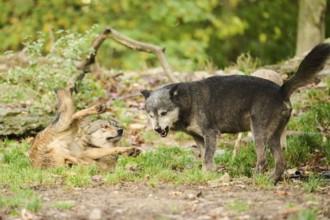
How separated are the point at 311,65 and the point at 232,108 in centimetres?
135

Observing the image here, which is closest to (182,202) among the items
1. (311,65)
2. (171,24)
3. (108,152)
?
(108,152)

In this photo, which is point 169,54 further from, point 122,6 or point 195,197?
point 195,197

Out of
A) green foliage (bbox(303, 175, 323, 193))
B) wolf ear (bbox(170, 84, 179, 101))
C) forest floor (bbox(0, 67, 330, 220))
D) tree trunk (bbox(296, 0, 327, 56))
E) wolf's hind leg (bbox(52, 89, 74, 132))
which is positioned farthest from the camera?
tree trunk (bbox(296, 0, 327, 56))

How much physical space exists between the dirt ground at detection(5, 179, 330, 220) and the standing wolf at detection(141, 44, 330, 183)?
74 cm

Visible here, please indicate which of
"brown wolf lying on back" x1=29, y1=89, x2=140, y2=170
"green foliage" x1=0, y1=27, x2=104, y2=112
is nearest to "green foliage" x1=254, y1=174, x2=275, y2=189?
"brown wolf lying on back" x1=29, y1=89, x2=140, y2=170

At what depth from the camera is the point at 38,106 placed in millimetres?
12453

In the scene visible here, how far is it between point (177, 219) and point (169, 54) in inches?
657

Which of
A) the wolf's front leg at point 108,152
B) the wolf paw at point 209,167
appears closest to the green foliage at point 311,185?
the wolf paw at point 209,167

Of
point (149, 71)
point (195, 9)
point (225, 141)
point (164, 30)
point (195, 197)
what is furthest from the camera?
point (164, 30)

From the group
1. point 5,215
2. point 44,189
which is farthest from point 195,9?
point 5,215

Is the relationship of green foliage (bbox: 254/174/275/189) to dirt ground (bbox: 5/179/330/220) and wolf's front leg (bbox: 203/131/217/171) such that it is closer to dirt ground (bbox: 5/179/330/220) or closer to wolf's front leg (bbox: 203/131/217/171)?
dirt ground (bbox: 5/179/330/220)

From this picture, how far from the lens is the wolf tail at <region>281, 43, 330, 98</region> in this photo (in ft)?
26.6

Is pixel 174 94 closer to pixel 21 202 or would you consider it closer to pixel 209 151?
pixel 209 151

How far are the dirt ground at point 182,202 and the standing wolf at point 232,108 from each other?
0.74 meters
